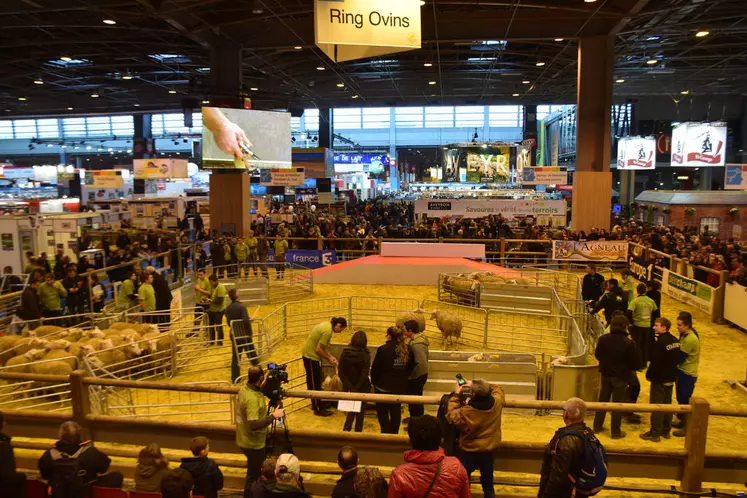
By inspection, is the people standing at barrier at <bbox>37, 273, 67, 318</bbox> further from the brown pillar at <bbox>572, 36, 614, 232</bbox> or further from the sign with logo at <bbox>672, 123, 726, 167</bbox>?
the sign with logo at <bbox>672, 123, 726, 167</bbox>

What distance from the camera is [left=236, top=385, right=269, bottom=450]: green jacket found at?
500 cm

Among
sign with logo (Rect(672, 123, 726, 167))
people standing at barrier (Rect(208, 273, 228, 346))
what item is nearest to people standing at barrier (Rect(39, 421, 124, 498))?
people standing at barrier (Rect(208, 273, 228, 346))

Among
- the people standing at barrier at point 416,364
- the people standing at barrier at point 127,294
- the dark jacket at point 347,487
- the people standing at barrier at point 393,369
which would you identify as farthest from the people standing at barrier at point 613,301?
the people standing at barrier at point 127,294

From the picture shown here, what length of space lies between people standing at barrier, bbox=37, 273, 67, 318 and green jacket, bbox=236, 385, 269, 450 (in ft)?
27.8

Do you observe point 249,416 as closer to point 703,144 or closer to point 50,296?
point 50,296

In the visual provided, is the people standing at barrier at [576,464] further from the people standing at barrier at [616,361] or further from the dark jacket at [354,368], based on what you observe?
the people standing at barrier at [616,361]

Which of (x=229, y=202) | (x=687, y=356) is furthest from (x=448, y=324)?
(x=229, y=202)

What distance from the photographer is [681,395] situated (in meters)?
7.21

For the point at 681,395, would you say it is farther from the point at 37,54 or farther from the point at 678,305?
the point at 37,54

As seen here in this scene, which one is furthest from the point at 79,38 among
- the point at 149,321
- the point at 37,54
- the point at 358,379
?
the point at 358,379

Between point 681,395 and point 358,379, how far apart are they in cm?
415

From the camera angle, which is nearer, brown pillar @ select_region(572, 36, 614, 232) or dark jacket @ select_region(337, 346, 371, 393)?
dark jacket @ select_region(337, 346, 371, 393)

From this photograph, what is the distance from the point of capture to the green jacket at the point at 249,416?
16.4ft

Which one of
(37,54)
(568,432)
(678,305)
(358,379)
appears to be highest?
(37,54)
